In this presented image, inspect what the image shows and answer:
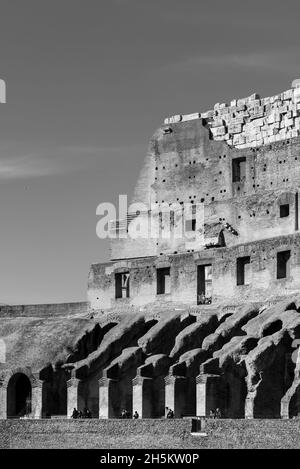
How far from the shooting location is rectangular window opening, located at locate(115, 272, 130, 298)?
5203 cm

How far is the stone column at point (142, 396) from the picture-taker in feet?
138

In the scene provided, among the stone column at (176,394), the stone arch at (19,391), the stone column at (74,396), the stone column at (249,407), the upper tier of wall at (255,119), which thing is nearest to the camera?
the stone column at (249,407)

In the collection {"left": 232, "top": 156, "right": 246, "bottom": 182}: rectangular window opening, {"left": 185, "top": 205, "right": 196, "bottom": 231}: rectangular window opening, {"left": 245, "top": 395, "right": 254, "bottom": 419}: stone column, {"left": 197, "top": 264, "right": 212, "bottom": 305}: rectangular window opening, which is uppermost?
{"left": 232, "top": 156, "right": 246, "bottom": 182}: rectangular window opening

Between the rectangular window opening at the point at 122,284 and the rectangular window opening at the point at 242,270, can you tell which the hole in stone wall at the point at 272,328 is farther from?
the rectangular window opening at the point at 122,284

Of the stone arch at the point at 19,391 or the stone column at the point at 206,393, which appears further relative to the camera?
the stone arch at the point at 19,391

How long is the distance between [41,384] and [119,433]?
759 cm

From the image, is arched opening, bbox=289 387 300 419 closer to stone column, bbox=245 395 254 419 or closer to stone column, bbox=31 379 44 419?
stone column, bbox=245 395 254 419

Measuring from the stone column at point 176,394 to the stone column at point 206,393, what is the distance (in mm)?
1185

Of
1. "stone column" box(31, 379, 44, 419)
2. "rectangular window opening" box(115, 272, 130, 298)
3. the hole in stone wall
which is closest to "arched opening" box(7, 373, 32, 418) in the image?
"stone column" box(31, 379, 44, 419)

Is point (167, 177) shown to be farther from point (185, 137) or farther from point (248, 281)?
point (248, 281)

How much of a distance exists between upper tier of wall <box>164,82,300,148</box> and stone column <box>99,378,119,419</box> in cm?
1378

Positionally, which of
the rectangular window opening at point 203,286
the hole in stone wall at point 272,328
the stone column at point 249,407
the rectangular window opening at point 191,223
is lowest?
the stone column at point 249,407

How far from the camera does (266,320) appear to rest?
4281 centimetres

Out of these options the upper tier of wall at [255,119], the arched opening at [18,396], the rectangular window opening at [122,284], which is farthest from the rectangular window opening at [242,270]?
the arched opening at [18,396]
